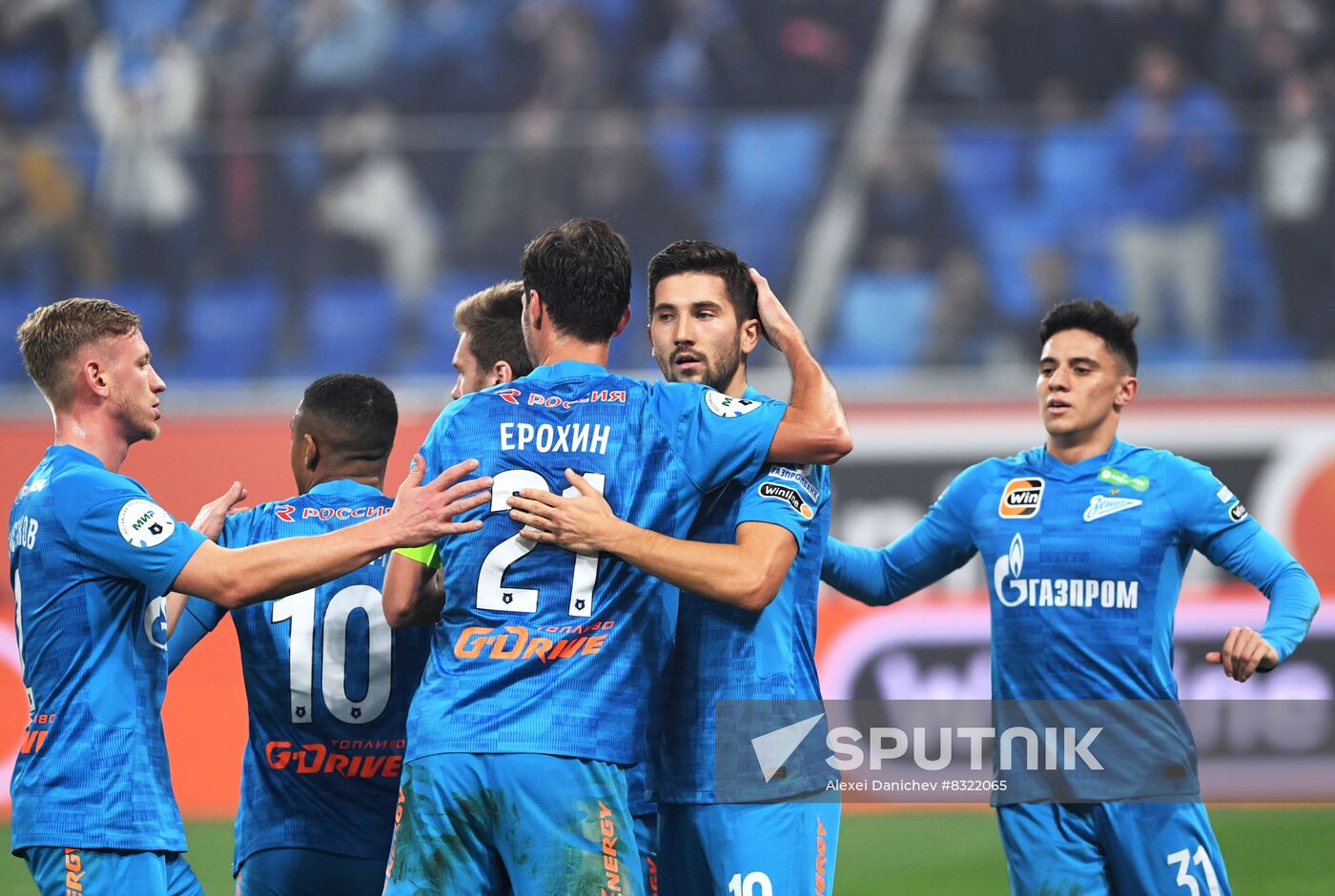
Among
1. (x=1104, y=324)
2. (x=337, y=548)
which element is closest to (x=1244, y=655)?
(x=1104, y=324)

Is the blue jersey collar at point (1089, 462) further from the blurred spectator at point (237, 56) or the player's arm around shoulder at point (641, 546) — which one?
the blurred spectator at point (237, 56)

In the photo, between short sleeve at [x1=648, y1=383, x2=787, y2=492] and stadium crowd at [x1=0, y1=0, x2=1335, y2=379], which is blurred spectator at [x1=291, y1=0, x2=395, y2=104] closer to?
stadium crowd at [x1=0, y1=0, x2=1335, y2=379]

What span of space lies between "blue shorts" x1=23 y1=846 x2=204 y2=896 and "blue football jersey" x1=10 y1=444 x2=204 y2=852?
0.04 metres

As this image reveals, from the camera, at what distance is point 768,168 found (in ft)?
37.4

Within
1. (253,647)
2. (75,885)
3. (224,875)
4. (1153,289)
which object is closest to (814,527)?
(253,647)

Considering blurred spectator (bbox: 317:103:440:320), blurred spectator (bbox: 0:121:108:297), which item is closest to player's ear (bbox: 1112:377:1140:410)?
blurred spectator (bbox: 317:103:440:320)

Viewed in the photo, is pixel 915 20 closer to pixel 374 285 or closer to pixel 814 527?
pixel 374 285

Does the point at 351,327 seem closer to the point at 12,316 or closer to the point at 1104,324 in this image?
the point at 12,316

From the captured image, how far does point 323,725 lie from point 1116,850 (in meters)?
2.54

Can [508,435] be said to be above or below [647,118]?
below

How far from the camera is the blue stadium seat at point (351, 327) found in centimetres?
1092

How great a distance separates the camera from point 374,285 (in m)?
11.2

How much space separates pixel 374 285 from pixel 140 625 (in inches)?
290

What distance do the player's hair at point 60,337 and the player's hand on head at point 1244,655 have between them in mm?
3393
